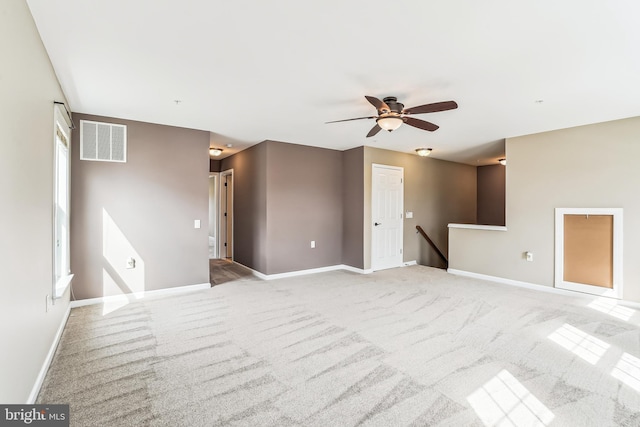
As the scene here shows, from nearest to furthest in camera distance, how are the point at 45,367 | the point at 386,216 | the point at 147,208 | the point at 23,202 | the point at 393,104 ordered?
the point at 23,202
the point at 45,367
the point at 393,104
the point at 147,208
the point at 386,216

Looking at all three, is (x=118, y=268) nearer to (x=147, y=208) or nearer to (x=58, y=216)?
(x=147, y=208)

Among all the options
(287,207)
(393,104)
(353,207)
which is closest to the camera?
(393,104)

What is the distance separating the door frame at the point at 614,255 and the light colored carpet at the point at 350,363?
0.25 m

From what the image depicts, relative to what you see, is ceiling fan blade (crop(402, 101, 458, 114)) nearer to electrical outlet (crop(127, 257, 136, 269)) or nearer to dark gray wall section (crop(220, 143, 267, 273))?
dark gray wall section (crop(220, 143, 267, 273))

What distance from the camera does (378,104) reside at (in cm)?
303

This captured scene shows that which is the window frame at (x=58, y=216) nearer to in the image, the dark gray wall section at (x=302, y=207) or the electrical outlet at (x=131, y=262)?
the electrical outlet at (x=131, y=262)

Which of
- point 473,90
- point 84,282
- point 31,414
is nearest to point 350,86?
point 473,90

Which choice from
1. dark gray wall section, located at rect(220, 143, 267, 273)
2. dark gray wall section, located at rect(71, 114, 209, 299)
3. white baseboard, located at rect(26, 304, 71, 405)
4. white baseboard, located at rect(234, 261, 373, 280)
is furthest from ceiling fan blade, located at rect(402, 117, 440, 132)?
white baseboard, located at rect(26, 304, 71, 405)

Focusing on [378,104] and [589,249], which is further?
[589,249]

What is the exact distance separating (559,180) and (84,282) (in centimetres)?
680

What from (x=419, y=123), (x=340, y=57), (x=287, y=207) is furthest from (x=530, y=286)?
(x=340, y=57)

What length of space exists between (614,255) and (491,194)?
4.06m

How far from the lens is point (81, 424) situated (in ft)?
5.84

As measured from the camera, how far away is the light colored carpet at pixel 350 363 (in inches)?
75.2
